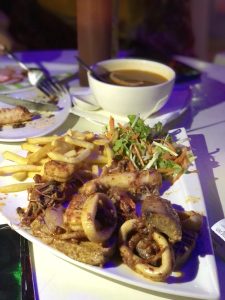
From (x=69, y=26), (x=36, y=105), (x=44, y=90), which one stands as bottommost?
(x=36, y=105)

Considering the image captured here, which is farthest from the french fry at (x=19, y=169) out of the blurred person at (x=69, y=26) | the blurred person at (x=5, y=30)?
the blurred person at (x=69, y=26)

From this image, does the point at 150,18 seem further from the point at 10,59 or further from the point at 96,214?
the point at 96,214

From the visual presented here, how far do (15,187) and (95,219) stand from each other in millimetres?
367

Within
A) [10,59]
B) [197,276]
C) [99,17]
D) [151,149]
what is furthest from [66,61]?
[197,276]

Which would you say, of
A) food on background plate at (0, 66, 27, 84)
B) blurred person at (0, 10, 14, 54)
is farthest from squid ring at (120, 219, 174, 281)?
blurred person at (0, 10, 14, 54)

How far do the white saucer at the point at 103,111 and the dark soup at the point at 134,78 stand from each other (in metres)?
0.13

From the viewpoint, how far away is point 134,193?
120cm

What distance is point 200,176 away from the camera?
1433 mm

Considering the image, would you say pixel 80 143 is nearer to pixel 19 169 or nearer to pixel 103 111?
pixel 19 169

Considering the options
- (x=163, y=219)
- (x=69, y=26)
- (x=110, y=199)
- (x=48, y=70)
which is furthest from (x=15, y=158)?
(x=69, y=26)

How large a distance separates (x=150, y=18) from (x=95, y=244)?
3622 mm

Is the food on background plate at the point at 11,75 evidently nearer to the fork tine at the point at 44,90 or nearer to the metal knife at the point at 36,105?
the fork tine at the point at 44,90

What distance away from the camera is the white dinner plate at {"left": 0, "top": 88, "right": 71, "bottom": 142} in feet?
5.14

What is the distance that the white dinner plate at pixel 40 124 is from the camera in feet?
5.14
